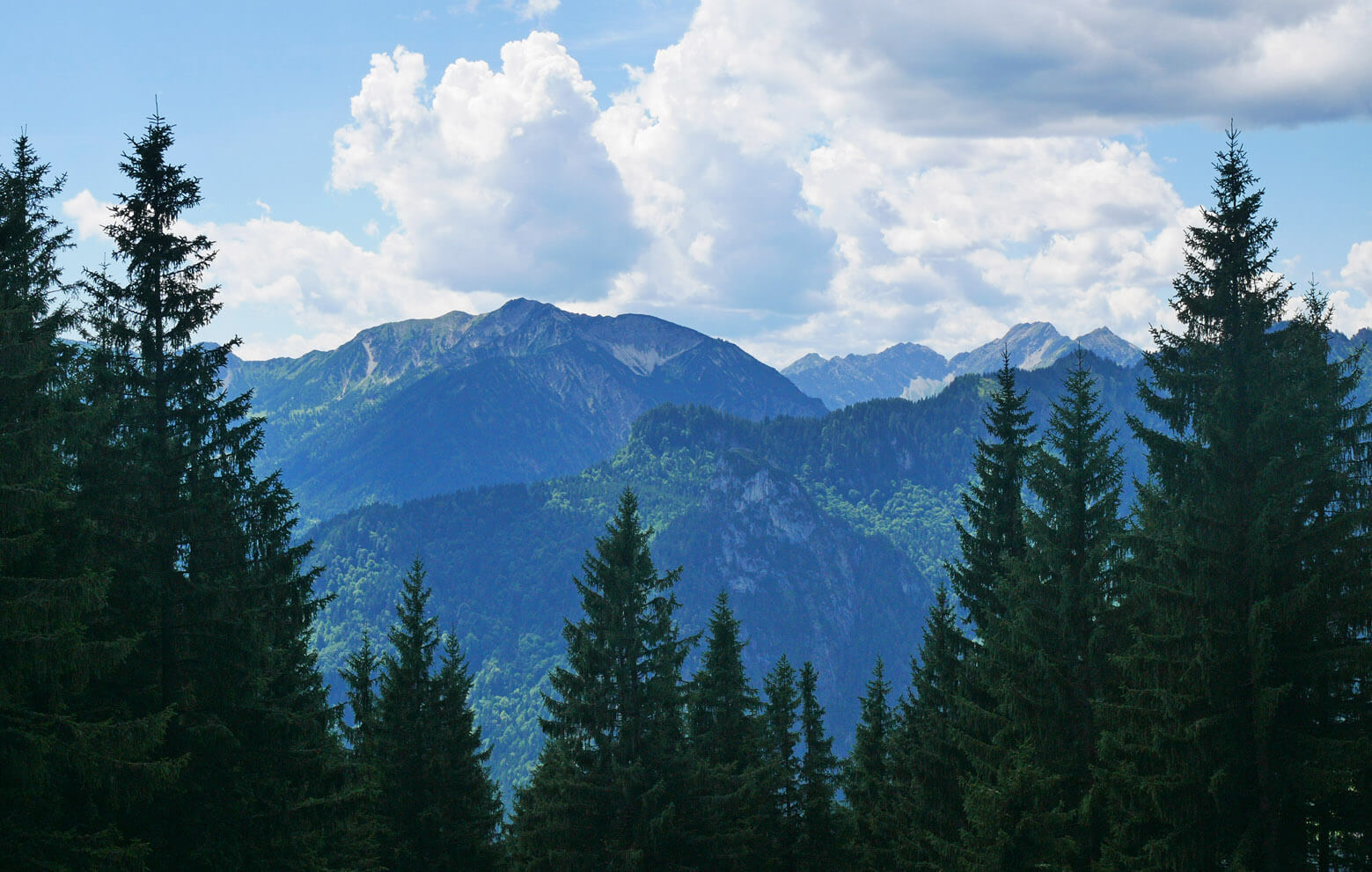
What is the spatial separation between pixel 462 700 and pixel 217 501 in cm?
1525

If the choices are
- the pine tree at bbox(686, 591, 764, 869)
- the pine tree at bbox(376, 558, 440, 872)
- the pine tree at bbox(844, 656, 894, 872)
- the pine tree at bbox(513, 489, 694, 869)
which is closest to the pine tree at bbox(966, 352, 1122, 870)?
the pine tree at bbox(686, 591, 764, 869)

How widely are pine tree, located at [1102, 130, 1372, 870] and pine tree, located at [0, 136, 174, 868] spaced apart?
16.9m

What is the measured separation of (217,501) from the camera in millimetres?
19625

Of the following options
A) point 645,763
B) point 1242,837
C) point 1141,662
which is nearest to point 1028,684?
point 1141,662

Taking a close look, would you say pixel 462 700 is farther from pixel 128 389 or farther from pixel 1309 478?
pixel 1309 478

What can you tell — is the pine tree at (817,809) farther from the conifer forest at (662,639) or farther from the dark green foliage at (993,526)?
the dark green foliage at (993,526)

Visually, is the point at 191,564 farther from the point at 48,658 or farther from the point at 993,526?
the point at 993,526

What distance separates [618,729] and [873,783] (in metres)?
11.0

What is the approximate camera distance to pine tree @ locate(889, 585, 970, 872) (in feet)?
80.6

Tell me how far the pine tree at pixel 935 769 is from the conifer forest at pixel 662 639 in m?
0.13

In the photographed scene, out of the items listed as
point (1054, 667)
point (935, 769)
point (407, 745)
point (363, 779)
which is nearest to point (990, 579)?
point (935, 769)

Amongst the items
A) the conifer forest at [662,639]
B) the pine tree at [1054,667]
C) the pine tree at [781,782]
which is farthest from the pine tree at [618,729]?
the pine tree at [1054,667]

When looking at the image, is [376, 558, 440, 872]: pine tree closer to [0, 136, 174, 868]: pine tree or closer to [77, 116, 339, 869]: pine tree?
[77, 116, 339, 869]: pine tree

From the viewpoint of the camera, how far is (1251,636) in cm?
1750
